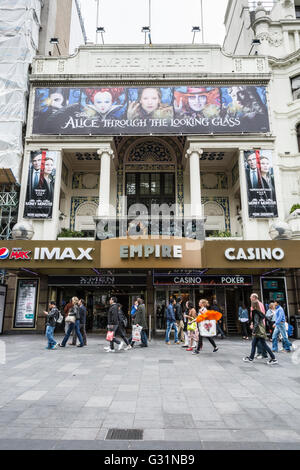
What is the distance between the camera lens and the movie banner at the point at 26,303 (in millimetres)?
17703

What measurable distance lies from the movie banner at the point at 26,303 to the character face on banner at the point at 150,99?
41.4 ft

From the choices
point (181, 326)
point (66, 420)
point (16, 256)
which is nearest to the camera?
point (66, 420)

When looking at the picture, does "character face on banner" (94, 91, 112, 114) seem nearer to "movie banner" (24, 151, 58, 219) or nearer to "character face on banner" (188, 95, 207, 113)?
"movie banner" (24, 151, 58, 219)

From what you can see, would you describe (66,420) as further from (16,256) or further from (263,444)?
(16,256)

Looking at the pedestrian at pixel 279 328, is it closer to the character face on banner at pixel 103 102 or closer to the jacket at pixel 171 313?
the jacket at pixel 171 313

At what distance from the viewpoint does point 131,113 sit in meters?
20.1

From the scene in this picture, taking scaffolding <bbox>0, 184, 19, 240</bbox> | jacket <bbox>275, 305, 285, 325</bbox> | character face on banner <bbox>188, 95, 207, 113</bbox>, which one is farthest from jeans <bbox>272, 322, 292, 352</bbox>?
scaffolding <bbox>0, 184, 19, 240</bbox>

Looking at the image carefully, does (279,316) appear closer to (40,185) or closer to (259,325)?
(259,325)

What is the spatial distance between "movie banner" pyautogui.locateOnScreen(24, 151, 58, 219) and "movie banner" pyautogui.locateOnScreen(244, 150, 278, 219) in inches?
465

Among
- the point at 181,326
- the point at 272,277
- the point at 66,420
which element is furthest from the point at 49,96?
the point at 66,420

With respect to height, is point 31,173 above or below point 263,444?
above

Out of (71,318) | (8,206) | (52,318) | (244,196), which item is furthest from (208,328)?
(8,206)

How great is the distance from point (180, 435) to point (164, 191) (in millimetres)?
19495
